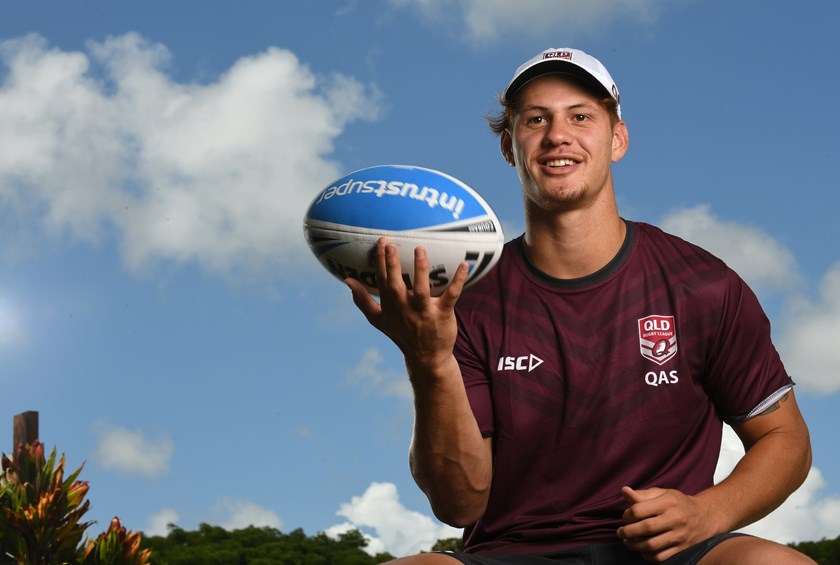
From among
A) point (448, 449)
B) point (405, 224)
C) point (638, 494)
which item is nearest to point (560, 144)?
point (405, 224)

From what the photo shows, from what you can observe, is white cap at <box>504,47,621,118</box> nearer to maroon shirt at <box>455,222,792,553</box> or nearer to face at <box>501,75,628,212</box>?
face at <box>501,75,628,212</box>

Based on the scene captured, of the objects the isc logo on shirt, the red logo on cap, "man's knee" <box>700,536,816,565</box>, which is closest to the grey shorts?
"man's knee" <box>700,536,816,565</box>

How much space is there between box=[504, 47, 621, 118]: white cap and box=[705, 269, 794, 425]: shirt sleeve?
1068 millimetres

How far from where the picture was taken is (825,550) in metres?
11.7

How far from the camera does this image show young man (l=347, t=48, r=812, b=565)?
3621mm

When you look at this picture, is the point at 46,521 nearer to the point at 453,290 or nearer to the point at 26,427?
the point at 26,427

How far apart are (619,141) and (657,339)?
3.58 ft

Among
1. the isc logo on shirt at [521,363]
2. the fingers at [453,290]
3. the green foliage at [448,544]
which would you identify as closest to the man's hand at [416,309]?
the fingers at [453,290]

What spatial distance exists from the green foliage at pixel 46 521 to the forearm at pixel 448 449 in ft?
20.7

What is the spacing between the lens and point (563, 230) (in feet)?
13.5

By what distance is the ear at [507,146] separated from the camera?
4.57 meters

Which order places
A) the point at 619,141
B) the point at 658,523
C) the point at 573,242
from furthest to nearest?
the point at 619,141 < the point at 573,242 < the point at 658,523

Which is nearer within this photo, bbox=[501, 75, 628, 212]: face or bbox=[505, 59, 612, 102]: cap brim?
bbox=[501, 75, 628, 212]: face

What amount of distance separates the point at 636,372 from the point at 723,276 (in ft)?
2.08
